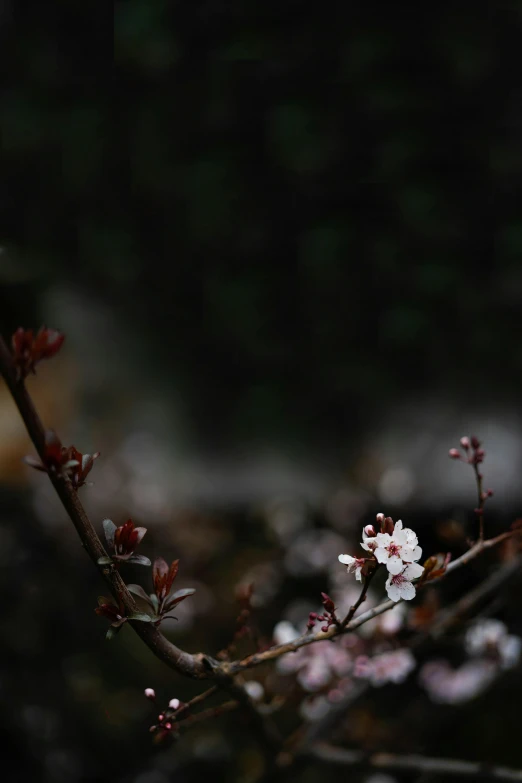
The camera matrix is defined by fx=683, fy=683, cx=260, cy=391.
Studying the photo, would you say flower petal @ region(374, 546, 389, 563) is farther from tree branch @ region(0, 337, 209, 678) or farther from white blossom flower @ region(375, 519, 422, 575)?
tree branch @ region(0, 337, 209, 678)

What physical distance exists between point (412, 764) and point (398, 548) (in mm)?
488

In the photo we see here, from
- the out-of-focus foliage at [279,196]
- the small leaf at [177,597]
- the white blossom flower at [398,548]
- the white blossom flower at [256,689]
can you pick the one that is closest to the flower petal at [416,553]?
the white blossom flower at [398,548]

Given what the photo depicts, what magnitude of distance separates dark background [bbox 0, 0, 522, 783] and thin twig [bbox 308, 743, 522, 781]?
104cm

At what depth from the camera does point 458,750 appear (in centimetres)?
139

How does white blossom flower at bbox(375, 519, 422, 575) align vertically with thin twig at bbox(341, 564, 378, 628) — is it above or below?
above

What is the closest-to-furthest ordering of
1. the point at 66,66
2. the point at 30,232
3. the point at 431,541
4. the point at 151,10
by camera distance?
the point at 431,541 < the point at 151,10 < the point at 66,66 < the point at 30,232

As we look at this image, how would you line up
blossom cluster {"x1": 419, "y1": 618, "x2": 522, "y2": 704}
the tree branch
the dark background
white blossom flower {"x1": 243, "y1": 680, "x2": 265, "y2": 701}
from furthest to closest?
the dark background → blossom cluster {"x1": 419, "y1": 618, "x2": 522, "y2": 704} → white blossom flower {"x1": 243, "y1": 680, "x2": 265, "y2": 701} → the tree branch

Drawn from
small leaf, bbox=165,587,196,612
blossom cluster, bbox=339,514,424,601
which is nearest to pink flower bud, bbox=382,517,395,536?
blossom cluster, bbox=339,514,424,601

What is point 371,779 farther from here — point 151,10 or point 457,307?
point 151,10

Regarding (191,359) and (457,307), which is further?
(191,359)

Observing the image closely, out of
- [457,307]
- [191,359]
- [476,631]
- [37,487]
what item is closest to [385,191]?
[457,307]

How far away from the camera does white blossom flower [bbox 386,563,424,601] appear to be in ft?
1.95

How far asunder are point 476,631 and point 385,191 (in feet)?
6.36

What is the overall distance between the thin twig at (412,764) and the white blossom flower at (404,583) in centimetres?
45
